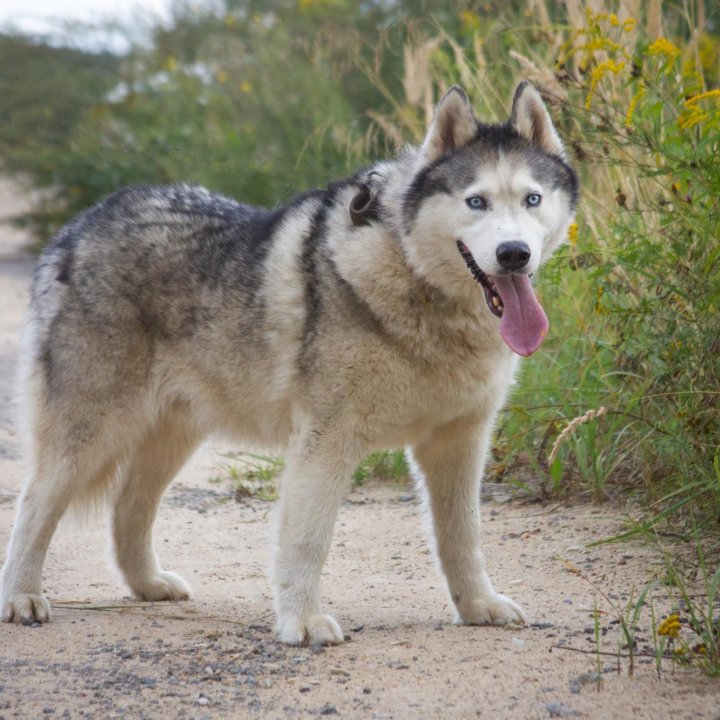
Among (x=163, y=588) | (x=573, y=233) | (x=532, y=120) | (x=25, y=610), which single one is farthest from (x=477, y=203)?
(x=25, y=610)

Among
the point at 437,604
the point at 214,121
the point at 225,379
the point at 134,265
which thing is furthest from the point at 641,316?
the point at 214,121

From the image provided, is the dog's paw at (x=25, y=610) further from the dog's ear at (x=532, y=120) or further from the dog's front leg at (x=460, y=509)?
the dog's ear at (x=532, y=120)

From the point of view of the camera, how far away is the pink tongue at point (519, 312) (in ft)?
12.5

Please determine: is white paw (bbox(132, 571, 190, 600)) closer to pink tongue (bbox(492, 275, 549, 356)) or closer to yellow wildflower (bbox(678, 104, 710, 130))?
pink tongue (bbox(492, 275, 549, 356))

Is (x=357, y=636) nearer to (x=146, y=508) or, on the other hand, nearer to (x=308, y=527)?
(x=308, y=527)

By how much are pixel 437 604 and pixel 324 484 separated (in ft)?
3.03

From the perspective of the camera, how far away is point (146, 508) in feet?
16.0

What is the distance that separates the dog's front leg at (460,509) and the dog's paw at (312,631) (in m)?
0.55

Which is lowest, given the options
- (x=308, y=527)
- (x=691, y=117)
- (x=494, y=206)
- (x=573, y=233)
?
(x=308, y=527)

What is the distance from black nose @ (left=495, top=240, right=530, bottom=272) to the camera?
3641 millimetres

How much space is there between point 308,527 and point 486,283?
1.04 meters

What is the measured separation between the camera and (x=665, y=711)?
3.09 m

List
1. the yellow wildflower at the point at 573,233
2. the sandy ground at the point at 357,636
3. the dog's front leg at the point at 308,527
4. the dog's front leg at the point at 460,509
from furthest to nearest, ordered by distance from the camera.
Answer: the yellow wildflower at the point at 573,233
the dog's front leg at the point at 460,509
the dog's front leg at the point at 308,527
the sandy ground at the point at 357,636

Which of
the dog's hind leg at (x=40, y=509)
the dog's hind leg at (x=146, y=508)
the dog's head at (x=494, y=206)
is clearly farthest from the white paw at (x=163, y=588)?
the dog's head at (x=494, y=206)
